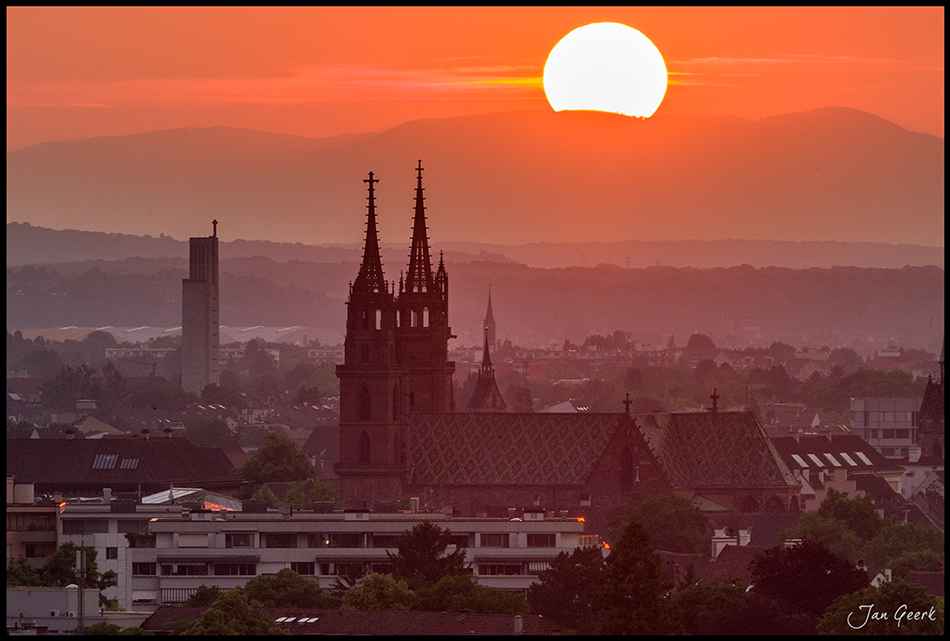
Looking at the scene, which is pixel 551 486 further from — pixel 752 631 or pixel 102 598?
pixel 752 631

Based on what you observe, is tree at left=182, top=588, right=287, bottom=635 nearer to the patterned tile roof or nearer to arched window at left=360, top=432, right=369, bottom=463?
arched window at left=360, top=432, right=369, bottom=463

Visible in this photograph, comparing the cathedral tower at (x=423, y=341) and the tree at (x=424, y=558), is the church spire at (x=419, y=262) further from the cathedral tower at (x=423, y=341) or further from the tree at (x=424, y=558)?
the tree at (x=424, y=558)

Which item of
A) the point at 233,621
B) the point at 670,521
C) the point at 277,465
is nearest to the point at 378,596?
the point at 233,621

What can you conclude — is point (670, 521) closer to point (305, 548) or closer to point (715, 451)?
point (715, 451)

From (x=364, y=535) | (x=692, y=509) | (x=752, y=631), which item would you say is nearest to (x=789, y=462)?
(x=692, y=509)

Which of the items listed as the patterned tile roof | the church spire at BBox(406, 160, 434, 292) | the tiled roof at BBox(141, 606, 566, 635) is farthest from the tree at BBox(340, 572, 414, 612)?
the church spire at BBox(406, 160, 434, 292)

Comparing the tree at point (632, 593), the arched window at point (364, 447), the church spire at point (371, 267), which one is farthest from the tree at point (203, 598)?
the church spire at point (371, 267)

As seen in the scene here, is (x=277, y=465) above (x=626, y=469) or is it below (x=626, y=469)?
above
